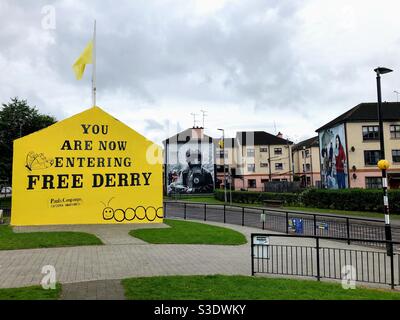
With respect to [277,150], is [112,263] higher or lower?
lower

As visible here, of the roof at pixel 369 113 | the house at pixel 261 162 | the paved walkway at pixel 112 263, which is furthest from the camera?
the house at pixel 261 162

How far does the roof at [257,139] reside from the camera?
7106cm

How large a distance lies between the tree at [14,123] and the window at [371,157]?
3570 cm

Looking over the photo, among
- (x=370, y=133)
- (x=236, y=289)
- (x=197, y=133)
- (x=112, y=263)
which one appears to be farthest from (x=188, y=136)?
(x=236, y=289)

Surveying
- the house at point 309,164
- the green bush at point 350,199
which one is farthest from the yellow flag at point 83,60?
the house at point 309,164

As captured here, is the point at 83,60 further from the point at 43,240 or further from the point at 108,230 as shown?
the point at 43,240

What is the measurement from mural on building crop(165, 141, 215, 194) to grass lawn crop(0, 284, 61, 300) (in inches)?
2277

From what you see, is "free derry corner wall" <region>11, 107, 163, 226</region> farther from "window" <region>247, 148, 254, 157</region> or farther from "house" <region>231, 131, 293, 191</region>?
"window" <region>247, 148, 254, 157</region>

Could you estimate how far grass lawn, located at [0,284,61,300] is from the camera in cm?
671

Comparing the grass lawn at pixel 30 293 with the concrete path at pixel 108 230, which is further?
the concrete path at pixel 108 230

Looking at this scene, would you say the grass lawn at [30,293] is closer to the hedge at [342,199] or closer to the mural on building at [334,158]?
the hedge at [342,199]

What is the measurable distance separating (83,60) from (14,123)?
769 inches

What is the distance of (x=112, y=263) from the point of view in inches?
411

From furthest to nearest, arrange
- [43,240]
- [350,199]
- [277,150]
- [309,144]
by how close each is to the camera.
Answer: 1. [277,150]
2. [309,144]
3. [350,199]
4. [43,240]
